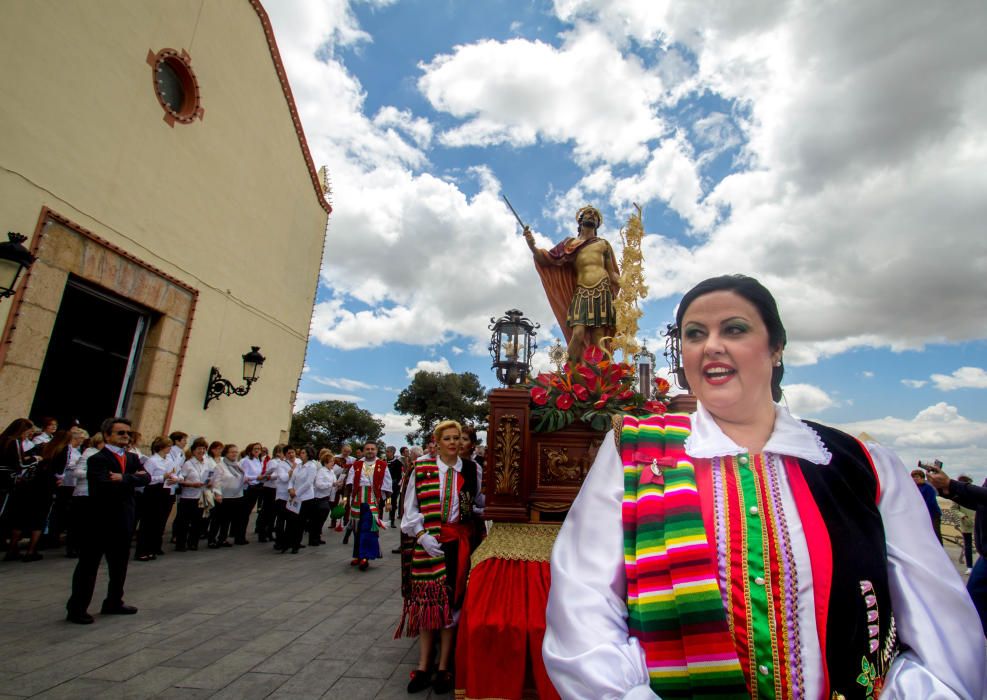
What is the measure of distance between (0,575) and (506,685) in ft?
22.3

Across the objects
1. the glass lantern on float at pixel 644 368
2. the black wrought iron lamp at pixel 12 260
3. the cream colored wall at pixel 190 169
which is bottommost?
the glass lantern on float at pixel 644 368

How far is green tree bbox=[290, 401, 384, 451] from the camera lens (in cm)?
4638

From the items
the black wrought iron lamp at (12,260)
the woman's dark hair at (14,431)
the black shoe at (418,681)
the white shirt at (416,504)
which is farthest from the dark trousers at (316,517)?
the black shoe at (418,681)

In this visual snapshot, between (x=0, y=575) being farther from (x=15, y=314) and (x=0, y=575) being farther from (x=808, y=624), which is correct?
(x=808, y=624)

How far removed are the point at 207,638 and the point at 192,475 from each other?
4.65 metres

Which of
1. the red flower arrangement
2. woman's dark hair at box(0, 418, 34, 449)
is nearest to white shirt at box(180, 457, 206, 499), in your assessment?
woman's dark hair at box(0, 418, 34, 449)

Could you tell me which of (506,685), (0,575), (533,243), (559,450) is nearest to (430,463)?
(559,450)

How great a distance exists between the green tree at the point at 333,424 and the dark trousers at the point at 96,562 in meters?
42.3

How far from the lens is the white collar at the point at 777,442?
1367 mm

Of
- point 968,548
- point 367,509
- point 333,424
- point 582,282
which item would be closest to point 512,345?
point 582,282

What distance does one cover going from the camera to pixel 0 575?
599cm

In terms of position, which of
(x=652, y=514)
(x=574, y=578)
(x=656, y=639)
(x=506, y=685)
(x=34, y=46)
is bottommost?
(x=506, y=685)

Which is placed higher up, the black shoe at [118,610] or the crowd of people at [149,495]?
the crowd of people at [149,495]

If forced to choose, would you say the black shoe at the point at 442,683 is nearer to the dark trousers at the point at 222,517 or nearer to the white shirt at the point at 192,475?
the white shirt at the point at 192,475
